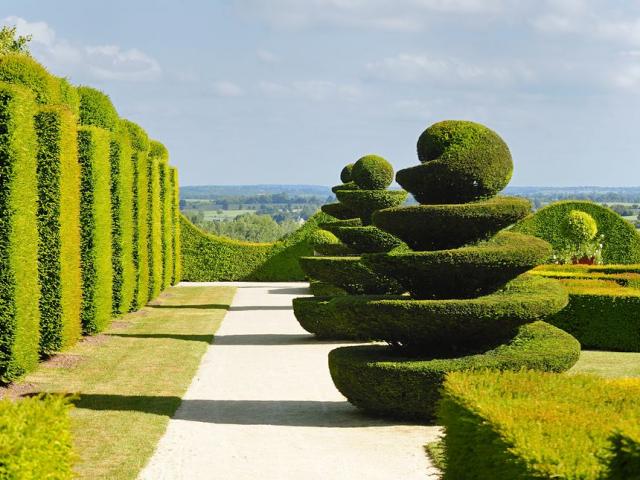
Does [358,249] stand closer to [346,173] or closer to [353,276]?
[353,276]

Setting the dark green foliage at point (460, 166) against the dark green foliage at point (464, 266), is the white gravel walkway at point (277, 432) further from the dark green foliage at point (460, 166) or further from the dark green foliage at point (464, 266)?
the dark green foliage at point (460, 166)

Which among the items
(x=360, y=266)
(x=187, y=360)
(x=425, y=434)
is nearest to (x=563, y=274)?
(x=360, y=266)

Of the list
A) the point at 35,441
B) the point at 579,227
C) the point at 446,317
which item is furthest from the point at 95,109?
the point at 35,441

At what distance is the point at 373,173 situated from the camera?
67.7 ft

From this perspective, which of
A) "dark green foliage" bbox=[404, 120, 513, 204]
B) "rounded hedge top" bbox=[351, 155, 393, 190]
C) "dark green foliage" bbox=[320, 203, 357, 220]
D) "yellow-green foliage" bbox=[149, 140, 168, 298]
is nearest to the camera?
"dark green foliage" bbox=[404, 120, 513, 204]

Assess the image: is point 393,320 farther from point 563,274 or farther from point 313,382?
point 563,274

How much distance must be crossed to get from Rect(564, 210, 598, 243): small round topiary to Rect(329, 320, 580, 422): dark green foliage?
21.8m

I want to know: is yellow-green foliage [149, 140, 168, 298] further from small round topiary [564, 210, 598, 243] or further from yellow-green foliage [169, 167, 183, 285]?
small round topiary [564, 210, 598, 243]

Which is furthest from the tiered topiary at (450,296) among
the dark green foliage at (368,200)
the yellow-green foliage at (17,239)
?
the dark green foliage at (368,200)

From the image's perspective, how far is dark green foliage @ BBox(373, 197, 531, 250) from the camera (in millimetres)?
12078

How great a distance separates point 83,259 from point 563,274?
11.4 meters

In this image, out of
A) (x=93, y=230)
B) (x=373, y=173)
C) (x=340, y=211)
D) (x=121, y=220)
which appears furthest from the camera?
(x=121, y=220)

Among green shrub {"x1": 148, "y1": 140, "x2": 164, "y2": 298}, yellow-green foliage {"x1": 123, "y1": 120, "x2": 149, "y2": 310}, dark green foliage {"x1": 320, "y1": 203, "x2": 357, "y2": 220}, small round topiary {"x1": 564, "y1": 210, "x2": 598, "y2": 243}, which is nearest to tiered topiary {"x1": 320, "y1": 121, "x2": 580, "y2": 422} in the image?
dark green foliage {"x1": 320, "y1": 203, "x2": 357, "y2": 220}

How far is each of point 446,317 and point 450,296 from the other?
92 cm
